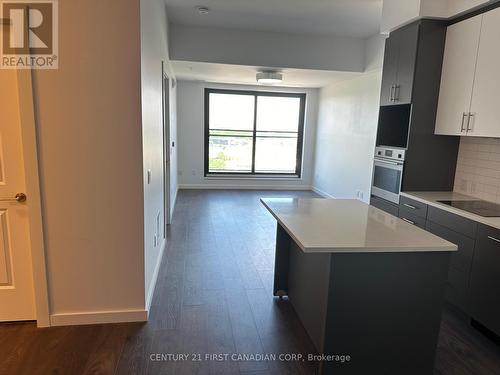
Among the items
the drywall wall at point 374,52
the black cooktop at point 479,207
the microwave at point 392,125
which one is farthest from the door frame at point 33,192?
the drywall wall at point 374,52

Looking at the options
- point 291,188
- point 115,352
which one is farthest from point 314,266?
point 291,188

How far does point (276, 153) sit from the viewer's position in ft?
27.1

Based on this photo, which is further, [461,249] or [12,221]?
[461,249]

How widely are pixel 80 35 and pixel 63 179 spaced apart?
0.96m

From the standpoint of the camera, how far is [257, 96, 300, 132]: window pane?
314 inches

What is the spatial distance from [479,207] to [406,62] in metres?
1.55

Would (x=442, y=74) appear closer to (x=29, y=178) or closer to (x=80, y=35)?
(x=80, y=35)

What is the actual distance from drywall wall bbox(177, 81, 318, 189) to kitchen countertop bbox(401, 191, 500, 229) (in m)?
4.92

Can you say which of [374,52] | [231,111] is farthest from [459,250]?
[231,111]

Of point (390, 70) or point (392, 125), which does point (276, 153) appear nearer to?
point (392, 125)

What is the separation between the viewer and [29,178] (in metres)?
2.29

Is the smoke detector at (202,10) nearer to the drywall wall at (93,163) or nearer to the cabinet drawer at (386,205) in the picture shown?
the drywall wall at (93,163)

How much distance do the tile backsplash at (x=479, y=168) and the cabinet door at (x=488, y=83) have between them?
0.38 metres

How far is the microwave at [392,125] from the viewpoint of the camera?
3.79 m
